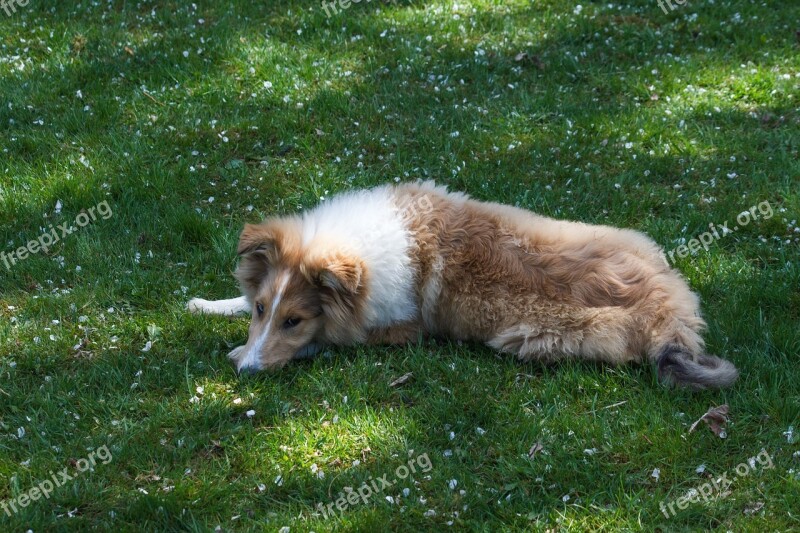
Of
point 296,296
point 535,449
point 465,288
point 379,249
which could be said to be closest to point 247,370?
point 296,296

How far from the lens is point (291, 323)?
202 inches

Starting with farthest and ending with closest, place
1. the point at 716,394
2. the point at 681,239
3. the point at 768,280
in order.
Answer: the point at 681,239, the point at 768,280, the point at 716,394

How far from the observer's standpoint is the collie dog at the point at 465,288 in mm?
4977

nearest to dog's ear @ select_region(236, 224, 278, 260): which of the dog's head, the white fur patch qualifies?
the dog's head

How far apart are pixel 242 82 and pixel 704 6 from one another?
199 inches

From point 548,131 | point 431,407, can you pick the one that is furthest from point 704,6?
point 431,407

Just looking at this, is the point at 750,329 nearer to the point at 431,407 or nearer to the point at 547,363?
the point at 547,363

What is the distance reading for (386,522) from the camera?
159 inches

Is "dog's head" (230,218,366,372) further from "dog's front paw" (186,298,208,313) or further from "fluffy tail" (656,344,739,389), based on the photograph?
"fluffy tail" (656,344,739,389)

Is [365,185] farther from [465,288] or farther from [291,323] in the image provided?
[291,323]
